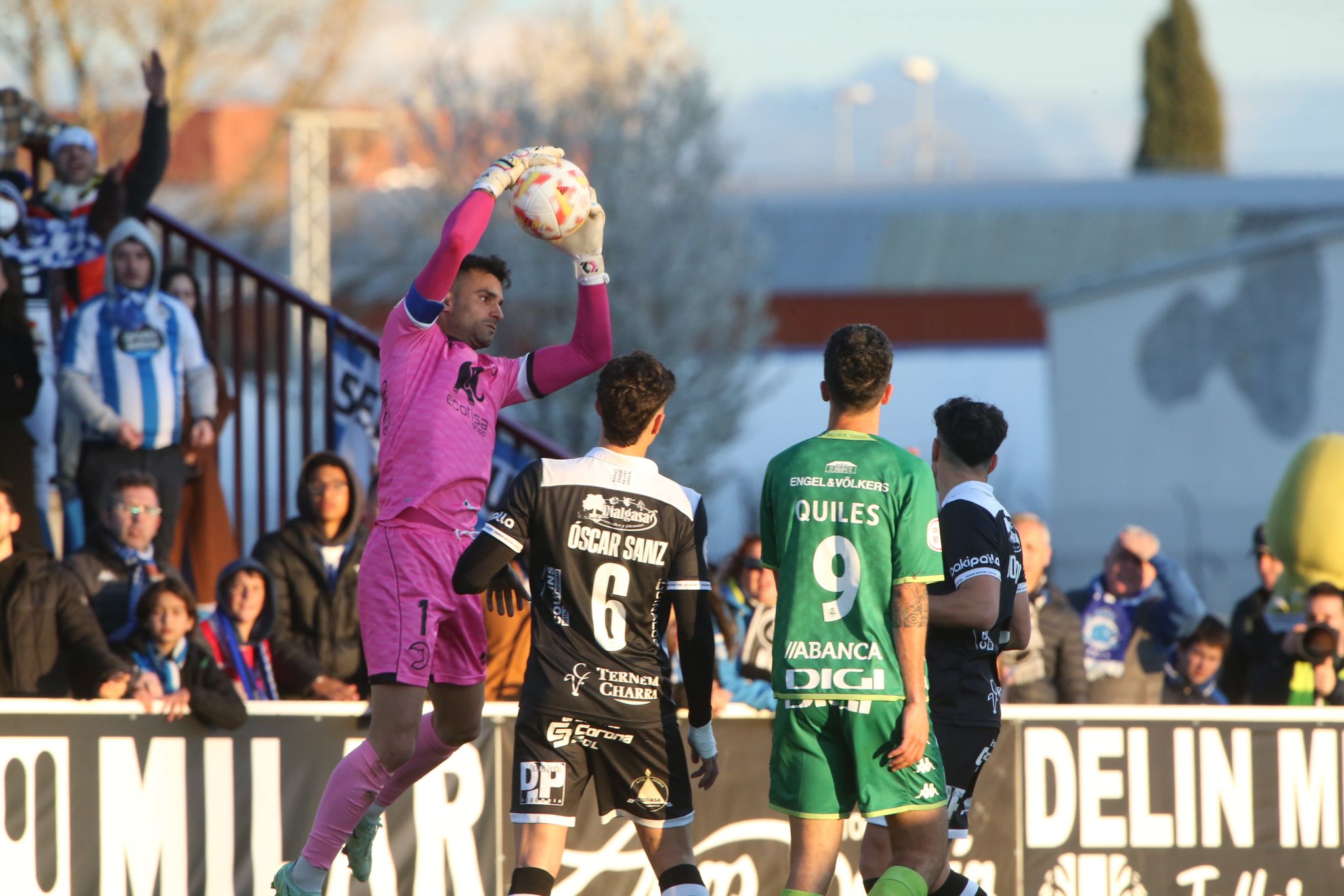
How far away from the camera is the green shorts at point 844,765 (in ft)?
17.4

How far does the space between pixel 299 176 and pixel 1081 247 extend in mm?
22176

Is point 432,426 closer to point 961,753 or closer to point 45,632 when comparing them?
→ point 961,753

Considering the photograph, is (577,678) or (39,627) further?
(39,627)

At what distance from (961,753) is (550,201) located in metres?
2.37

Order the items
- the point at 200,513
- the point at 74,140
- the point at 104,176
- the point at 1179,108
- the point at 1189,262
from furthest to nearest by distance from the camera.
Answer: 1. the point at 1179,108
2. the point at 1189,262
3. the point at 200,513
4. the point at 104,176
5. the point at 74,140

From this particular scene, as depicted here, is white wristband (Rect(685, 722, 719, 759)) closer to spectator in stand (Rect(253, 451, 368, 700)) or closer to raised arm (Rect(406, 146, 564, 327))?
raised arm (Rect(406, 146, 564, 327))

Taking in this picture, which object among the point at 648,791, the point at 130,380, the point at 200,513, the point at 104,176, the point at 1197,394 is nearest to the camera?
the point at 648,791

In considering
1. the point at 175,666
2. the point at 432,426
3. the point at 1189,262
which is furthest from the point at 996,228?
the point at 432,426

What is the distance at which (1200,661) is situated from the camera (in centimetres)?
895

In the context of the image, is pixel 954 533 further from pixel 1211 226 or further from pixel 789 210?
pixel 1211 226

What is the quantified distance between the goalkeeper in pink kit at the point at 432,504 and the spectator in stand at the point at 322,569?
213cm

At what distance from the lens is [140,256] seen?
28.9 ft

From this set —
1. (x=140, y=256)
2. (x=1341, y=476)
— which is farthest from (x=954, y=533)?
(x=1341, y=476)

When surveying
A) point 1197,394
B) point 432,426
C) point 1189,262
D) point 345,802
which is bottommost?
point 345,802
